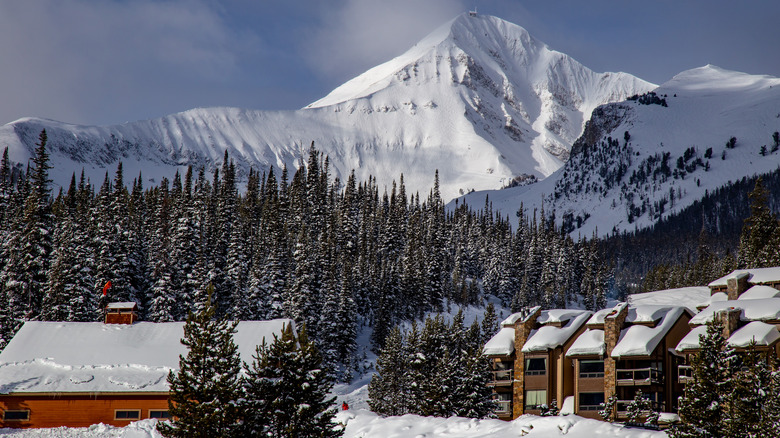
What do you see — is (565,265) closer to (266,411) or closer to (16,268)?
(16,268)

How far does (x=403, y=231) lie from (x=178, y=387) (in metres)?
122

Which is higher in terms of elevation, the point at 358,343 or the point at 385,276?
the point at 385,276

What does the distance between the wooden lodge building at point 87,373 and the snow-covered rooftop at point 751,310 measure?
27.7 meters

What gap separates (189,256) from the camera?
3474 inches

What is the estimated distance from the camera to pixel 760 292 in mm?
54750

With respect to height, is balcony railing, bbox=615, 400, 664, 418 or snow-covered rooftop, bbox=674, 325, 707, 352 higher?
snow-covered rooftop, bbox=674, 325, 707, 352

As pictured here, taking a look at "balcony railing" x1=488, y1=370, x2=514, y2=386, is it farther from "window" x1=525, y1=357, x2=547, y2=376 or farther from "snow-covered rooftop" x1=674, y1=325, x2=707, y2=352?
"snow-covered rooftop" x1=674, y1=325, x2=707, y2=352

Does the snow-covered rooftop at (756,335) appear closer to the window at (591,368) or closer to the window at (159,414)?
the window at (591,368)

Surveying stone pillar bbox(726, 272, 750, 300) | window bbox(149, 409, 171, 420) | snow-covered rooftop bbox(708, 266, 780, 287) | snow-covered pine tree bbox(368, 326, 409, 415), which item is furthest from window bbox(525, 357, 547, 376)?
window bbox(149, 409, 171, 420)

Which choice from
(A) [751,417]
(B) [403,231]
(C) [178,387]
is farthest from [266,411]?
(B) [403,231]

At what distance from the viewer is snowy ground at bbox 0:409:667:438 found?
34.7 meters

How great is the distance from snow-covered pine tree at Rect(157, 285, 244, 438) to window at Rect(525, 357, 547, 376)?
2931 centimetres

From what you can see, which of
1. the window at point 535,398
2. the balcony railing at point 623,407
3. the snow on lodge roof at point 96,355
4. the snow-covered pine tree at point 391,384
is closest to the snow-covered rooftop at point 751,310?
the balcony railing at point 623,407

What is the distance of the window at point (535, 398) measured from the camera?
52.5m
